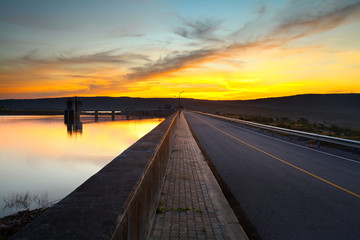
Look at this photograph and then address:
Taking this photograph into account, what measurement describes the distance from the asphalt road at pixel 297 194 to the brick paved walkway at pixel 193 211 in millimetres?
565

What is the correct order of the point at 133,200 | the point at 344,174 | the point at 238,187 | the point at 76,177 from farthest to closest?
the point at 76,177 → the point at 344,174 → the point at 238,187 → the point at 133,200

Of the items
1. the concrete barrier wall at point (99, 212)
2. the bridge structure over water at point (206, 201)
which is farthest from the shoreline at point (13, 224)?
Answer: the concrete barrier wall at point (99, 212)

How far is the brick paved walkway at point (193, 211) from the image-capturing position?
13.2ft

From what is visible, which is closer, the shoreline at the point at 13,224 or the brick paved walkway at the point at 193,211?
the brick paved walkway at the point at 193,211

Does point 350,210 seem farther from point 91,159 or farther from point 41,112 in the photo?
point 41,112

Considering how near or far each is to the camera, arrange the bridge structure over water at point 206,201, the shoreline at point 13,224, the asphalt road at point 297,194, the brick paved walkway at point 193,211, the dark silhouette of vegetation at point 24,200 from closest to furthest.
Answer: the bridge structure over water at point 206,201 < the brick paved walkway at point 193,211 < the asphalt road at point 297,194 < the shoreline at point 13,224 < the dark silhouette of vegetation at point 24,200

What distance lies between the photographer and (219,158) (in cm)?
1112

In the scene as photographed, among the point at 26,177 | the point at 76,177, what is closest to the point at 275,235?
the point at 76,177

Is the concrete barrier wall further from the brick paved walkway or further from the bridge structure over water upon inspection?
the brick paved walkway

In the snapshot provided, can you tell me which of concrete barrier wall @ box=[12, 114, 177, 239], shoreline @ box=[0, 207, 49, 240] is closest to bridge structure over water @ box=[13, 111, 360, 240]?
concrete barrier wall @ box=[12, 114, 177, 239]

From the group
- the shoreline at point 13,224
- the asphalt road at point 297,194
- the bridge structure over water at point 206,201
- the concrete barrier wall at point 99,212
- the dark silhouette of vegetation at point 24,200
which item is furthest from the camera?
the dark silhouette of vegetation at point 24,200

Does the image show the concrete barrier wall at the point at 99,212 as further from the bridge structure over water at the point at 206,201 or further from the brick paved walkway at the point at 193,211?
the brick paved walkway at the point at 193,211

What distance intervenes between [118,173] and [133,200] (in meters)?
0.93

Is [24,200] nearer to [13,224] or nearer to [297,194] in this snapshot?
[13,224]
